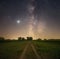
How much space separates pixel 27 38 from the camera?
176m

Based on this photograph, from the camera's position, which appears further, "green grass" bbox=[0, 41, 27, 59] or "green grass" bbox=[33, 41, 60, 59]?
"green grass" bbox=[0, 41, 27, 59]

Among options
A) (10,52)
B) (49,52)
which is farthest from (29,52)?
(49,52)

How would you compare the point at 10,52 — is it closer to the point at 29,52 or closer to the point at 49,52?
the point at 29,52

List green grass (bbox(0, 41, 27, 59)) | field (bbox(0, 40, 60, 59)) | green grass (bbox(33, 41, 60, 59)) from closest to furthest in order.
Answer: field (bbox(0, 40, 60, 59)) < green grass (bbox(33, 41, 60, 59)) < green grass (bbox(0, 41, 27, 59))

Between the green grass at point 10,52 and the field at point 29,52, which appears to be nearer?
the field at point 29,52

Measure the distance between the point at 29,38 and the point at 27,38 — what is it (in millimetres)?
2238

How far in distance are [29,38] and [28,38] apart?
4.40ft

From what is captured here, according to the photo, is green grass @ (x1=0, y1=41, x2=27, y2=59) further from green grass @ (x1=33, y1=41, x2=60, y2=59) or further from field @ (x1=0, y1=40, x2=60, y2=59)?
green grass @ (x1=33, y1=41, x2=60, y2=59)

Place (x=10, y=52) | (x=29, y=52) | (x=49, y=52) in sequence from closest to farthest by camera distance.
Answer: (x=49, y=52) → (x=10, y=52) → (x=29, y=52)

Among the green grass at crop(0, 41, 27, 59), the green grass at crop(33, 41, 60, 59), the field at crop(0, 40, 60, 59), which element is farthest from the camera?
the green grass at crop(0, 41, 27, 59)

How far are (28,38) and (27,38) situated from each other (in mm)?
1354

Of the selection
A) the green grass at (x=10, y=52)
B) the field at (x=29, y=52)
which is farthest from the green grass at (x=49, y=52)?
the green grass at (x=10, y=52)

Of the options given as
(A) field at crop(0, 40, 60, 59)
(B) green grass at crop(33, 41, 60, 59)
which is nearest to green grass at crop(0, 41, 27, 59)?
(A) field at crop(0, 40, 60, 59)

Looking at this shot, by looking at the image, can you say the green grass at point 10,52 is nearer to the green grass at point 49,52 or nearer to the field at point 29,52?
the field at point 29,52
